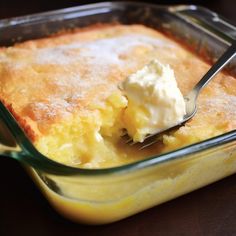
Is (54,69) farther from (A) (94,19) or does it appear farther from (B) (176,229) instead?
(B) (176,229)

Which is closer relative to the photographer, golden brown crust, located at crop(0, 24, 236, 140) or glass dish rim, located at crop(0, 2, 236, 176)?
glass dish rim, located at crop(0, 2, 236, 176)

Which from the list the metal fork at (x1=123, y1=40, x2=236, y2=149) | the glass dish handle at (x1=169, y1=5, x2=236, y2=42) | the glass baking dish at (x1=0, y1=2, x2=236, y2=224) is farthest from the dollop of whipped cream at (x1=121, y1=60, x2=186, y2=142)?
the glass dish handle at (x1=169, y1=5, x2=236, y2=42)

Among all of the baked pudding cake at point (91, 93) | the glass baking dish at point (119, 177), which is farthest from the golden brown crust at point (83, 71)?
the glass baking dish at point (119, 177)

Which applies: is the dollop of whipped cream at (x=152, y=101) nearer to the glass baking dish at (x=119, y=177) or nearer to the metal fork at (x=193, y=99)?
the metal fork at (x=193, y=99)

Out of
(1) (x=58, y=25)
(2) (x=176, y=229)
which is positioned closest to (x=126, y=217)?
(2) (x=176, y=229)

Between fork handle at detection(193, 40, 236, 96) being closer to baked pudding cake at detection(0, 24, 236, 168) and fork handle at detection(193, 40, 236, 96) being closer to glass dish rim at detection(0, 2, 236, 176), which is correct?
→ baked pudding cake at detection(0, 24, 236, 168)

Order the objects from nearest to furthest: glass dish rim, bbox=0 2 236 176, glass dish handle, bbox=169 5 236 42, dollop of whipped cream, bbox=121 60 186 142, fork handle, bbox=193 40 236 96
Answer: glass dish rim, bbox=0 2 236 176 → dollop of whipped cream, bbox=121 60 186 142 → fork handle, bbox=193 40 236 96 → glass dish handle, bbox=169 5 236 42
